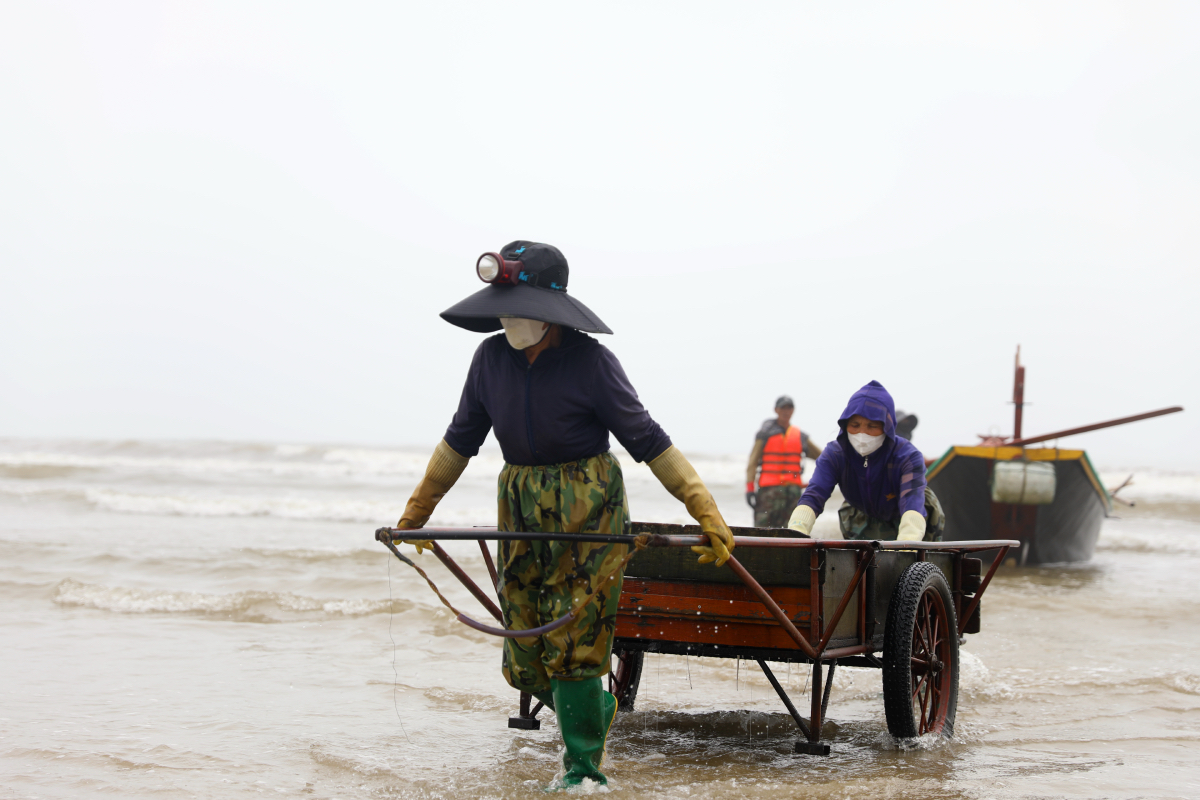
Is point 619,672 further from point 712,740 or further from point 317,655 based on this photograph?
point 317,655

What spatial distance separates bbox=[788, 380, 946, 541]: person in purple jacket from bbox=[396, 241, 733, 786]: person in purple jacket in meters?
1.54

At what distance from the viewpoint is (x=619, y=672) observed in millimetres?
5297

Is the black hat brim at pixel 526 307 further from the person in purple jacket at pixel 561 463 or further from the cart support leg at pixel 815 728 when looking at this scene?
the cart support leg at pixel 815 728

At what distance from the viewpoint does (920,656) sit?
456 cm

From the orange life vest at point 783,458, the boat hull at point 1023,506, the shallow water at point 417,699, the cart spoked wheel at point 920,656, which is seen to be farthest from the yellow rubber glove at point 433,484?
the boat hull at point 1023,506

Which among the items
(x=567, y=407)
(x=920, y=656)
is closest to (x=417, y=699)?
(x=920, y=656)

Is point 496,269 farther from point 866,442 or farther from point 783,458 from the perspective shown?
point 783,458

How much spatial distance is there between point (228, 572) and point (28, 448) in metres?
37.2

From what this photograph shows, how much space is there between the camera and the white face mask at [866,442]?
194 inches

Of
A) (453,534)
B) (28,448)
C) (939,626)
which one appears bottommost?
(28,448)

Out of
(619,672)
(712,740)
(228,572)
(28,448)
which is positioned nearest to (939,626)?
(712,740)

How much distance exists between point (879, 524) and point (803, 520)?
0.49 metres

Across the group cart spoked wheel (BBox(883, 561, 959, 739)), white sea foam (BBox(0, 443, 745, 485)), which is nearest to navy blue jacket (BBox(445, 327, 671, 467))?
cart spoked wheel (BBox(883, 561, 959, 739))

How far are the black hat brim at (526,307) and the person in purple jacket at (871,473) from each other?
5.74 ft
